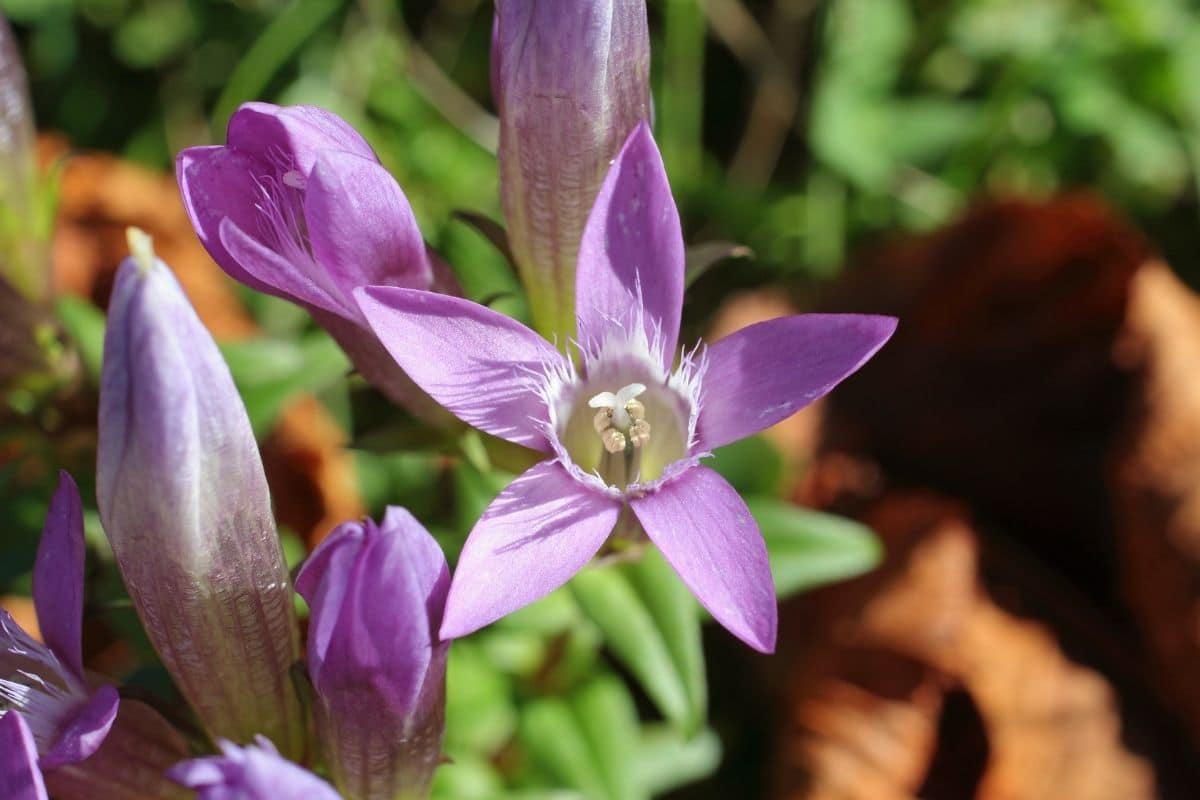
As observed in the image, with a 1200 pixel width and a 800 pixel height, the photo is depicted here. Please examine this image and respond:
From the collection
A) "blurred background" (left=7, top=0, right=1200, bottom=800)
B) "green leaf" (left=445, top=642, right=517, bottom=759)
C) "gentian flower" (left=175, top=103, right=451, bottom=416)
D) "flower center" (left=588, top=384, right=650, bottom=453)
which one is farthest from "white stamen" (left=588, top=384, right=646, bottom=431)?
"green leaf" (left=445, top=642, right=517, bottom=759)

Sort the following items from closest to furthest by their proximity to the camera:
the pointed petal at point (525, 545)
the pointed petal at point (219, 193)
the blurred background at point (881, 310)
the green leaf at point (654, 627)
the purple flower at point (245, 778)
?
the purple flower at point (245, 778)
the pointed petal at point (525, 545)
the pointed petal at point (219, 193)
the green leaf at point (654, 627)
the blurred background at point (881, 310)

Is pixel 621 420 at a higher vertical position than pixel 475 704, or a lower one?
higher

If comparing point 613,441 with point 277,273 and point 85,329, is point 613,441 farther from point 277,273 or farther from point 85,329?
point 85,329

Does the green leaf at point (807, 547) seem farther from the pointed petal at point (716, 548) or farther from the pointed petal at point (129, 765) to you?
the pointed petal at point (129, 765)

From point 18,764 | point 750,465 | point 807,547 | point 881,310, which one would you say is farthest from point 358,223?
point 881,310

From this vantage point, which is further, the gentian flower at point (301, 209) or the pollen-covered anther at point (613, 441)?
the pollen-covered anther at point (613, 441)

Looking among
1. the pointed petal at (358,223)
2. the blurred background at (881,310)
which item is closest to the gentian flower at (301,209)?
the pointed petal at (358,223)

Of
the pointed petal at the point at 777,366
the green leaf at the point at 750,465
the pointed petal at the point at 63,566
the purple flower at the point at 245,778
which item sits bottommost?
the green leaf at the point at 750,465
